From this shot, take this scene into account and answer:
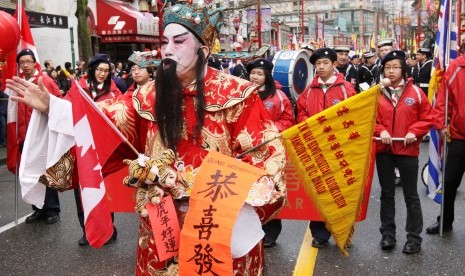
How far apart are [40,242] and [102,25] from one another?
58.1 ft

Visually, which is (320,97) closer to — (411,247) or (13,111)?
(411,247)

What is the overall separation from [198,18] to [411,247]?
335 centimetres

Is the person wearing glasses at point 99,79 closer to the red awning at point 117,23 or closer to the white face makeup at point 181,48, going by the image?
the white face makeup at point 181,48

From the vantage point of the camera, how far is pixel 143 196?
2.59 meters

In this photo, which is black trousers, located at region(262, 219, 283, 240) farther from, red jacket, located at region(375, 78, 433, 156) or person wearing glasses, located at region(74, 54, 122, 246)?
person wearing glasses, located at region(74, 54, 122, 246)

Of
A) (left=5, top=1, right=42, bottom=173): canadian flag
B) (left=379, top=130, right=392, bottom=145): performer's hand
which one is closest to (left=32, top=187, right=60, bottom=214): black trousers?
(left=5, top=1, right=42, bottom=173): canadian flag

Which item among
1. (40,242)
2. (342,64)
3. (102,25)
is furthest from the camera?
(102,25)

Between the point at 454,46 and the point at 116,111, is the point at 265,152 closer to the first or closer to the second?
the point at 116,111

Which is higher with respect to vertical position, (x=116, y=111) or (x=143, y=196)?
(x=116, y=111)

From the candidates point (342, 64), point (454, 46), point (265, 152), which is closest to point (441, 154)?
point (454, 46)

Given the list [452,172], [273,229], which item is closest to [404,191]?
[452,172]

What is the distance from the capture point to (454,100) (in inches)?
→ 215

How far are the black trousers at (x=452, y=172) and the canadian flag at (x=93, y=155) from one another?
374cm

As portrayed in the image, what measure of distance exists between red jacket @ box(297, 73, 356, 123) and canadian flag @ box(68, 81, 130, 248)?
3090 mm
